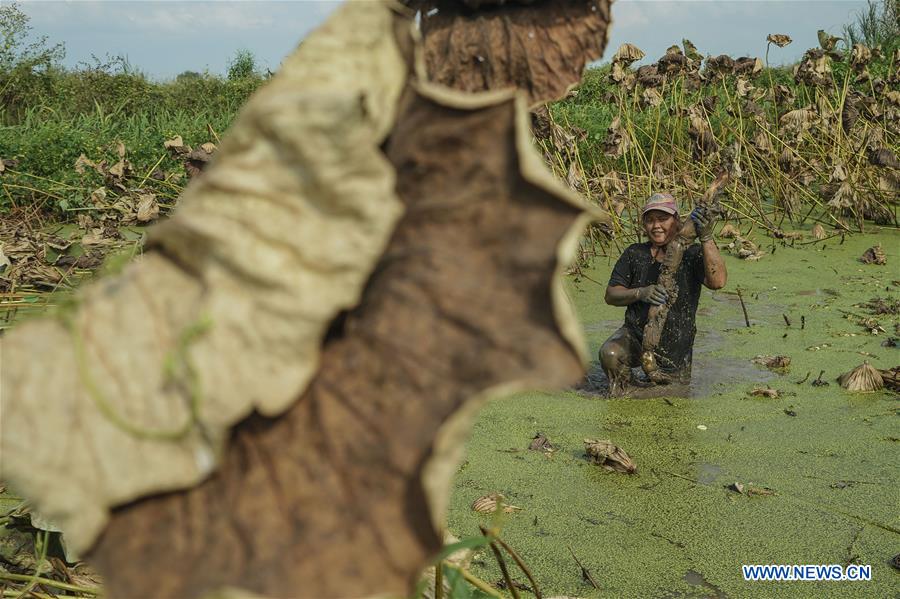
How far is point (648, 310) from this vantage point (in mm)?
3834

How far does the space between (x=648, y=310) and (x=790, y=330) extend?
3.27 feet

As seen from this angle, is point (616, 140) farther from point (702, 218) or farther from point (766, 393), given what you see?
point (766, 393)

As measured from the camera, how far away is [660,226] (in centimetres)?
373

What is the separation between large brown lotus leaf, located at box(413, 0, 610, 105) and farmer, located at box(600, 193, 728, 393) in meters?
3.06

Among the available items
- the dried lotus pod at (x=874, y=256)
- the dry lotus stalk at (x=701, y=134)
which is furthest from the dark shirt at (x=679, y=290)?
the dried lotus pod at (x=874, y=256)

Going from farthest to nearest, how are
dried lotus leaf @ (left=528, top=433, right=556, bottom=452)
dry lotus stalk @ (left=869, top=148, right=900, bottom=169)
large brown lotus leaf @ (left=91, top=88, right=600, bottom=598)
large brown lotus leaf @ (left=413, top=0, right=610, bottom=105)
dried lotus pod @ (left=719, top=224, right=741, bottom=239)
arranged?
dried lotus pod @ (left=719, top=224, right=741, bottom=239), dry lotus stalk @ (left=869, top=148, right=900, bottom=169), dried lotus leaf @ (left=528, top=433, right=556, bottom=452), large brown lotus leaf @ (left=413, top=0, right=610, bottom=105), large brown lotus leaf @ (left=91, top=88, right=600, bottom=598)

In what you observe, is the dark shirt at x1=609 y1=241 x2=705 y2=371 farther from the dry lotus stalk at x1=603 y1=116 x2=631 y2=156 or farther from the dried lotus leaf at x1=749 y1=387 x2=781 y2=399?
the dry lotus stalk at x1=603 y1=116 x2=631 y2=156

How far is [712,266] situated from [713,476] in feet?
3.30

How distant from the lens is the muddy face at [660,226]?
3.71 m

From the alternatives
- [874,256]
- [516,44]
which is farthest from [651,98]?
[516,44]

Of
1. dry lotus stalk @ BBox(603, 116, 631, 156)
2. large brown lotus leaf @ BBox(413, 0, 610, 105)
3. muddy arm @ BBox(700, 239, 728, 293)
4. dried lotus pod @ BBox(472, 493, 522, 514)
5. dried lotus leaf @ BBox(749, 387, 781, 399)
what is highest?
dry lotus stalk @ BBox(603, 116, 631, 156)

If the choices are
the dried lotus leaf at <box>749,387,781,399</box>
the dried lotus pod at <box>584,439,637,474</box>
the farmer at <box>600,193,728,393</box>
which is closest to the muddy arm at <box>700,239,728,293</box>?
the farmer at <box>600,193,728,393</box>

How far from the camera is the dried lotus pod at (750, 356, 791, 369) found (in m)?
3.90

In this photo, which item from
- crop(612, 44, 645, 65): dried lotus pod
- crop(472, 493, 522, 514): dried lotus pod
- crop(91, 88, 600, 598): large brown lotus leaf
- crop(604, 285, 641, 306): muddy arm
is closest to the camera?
crop(91, 88, 600, 598): large brown lotus leaf
